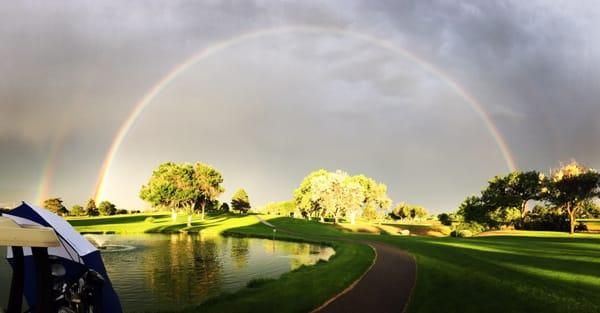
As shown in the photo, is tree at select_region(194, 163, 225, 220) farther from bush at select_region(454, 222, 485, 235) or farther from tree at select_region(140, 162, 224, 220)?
bush at select_region(454, 222, 485, 235)

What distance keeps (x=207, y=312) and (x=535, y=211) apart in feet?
330

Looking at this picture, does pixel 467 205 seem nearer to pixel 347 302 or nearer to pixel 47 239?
pixel 347 302

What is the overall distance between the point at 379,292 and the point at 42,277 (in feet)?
56.2

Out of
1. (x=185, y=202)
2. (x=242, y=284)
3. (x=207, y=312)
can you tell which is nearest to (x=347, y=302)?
(x=207, y=312)

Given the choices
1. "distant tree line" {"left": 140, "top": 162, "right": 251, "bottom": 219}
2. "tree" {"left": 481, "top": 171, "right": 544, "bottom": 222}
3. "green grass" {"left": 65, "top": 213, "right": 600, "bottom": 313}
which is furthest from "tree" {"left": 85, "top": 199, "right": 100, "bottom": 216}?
"green grass" {"left": 65, "top": 213, "right": 600, "bottom": 313}

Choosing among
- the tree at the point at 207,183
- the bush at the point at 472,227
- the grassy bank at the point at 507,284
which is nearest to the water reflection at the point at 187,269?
the grassy bank at the point at 507,284

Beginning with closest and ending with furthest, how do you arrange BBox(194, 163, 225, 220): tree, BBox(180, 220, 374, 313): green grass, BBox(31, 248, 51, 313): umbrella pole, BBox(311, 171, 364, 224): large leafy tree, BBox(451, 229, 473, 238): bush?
BBox(31, 248, 51, 313): umbrella pole → BBox(180, 220, 374, 313): green grass → BBox(451, 229, 473, 238): bush → BBox(194, 163, 225, 220): tree → BBox(311, 171, 364, 224): large leafy tree

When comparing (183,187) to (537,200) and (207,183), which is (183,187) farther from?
(537,200)

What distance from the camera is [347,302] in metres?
18.3

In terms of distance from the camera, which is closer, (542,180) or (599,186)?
(599,186)

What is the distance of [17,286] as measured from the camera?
21.3ft

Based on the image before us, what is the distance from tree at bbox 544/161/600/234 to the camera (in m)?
77.8

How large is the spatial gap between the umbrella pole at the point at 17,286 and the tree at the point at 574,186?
87.8 meters

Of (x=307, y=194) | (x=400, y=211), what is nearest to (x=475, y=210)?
(x=307, y=194)
